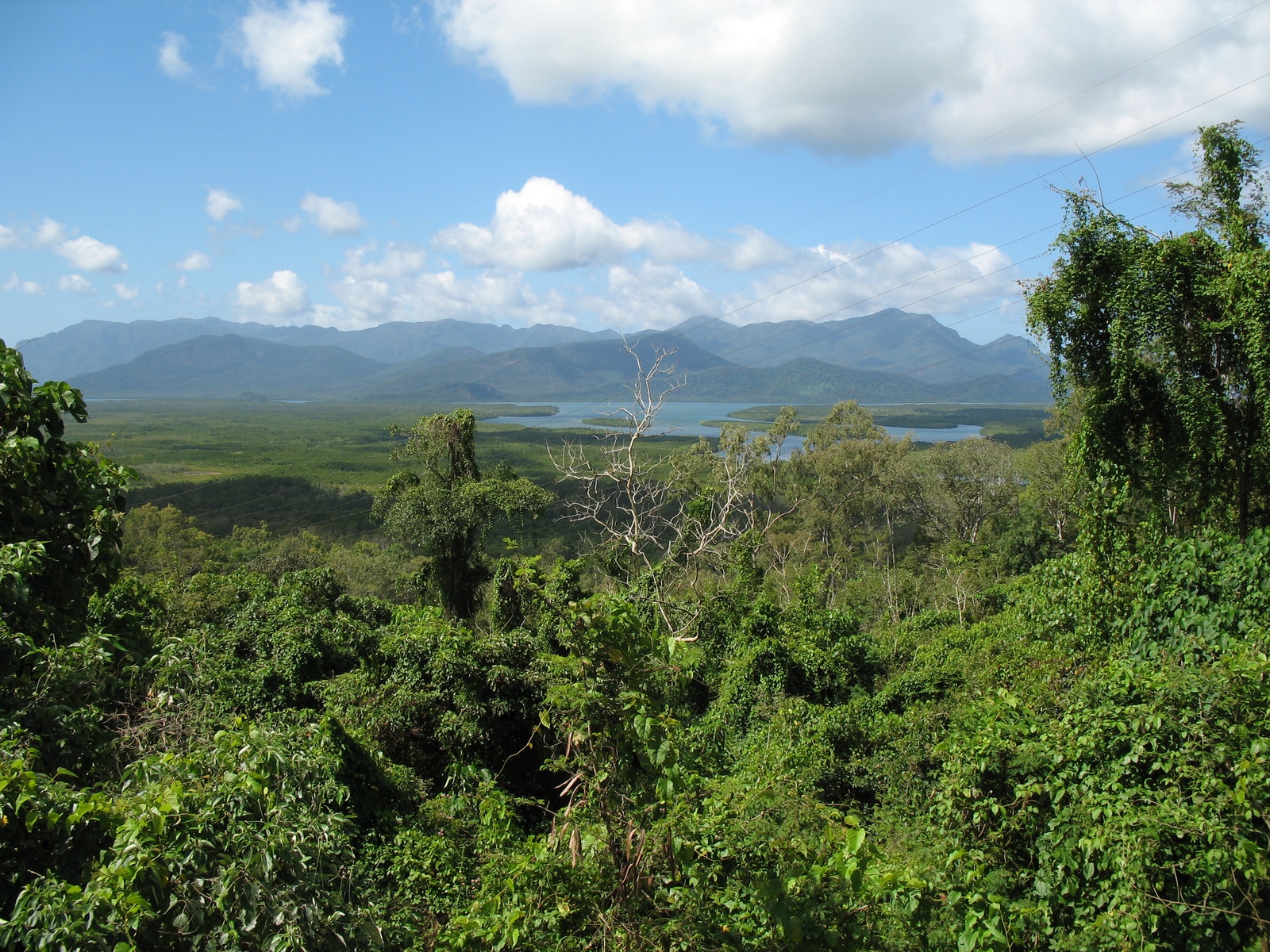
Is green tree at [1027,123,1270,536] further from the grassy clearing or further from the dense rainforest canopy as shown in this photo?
the grassy clearing

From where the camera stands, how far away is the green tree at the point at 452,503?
62.3ft

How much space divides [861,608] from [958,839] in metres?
23.0

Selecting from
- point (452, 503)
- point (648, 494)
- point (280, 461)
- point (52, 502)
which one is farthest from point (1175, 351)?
point (280, 461)

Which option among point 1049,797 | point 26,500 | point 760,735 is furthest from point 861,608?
point 26,500

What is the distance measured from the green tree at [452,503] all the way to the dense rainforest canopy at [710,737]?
476 cm

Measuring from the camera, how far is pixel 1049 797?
5.83 meters

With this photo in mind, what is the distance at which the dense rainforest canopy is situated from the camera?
345 centimetres

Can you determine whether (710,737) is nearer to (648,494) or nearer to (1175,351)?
(648,494)

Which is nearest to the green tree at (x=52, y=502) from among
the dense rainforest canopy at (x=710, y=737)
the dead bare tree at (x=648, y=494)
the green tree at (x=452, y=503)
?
the dense rainforest canopy at (x=710, y=737)

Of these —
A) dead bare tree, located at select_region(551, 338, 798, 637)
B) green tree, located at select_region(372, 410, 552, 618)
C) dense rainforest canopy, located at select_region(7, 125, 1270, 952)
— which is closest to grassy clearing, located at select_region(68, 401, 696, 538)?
green tree, located at select_region(372, 410, 552, 618)

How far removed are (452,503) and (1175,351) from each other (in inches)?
614

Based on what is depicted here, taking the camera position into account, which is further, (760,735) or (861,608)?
(861,608)

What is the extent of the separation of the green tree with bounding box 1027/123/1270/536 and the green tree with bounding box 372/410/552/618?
13383mm

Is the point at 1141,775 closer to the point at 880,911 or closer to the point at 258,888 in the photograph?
the point at 880,911
